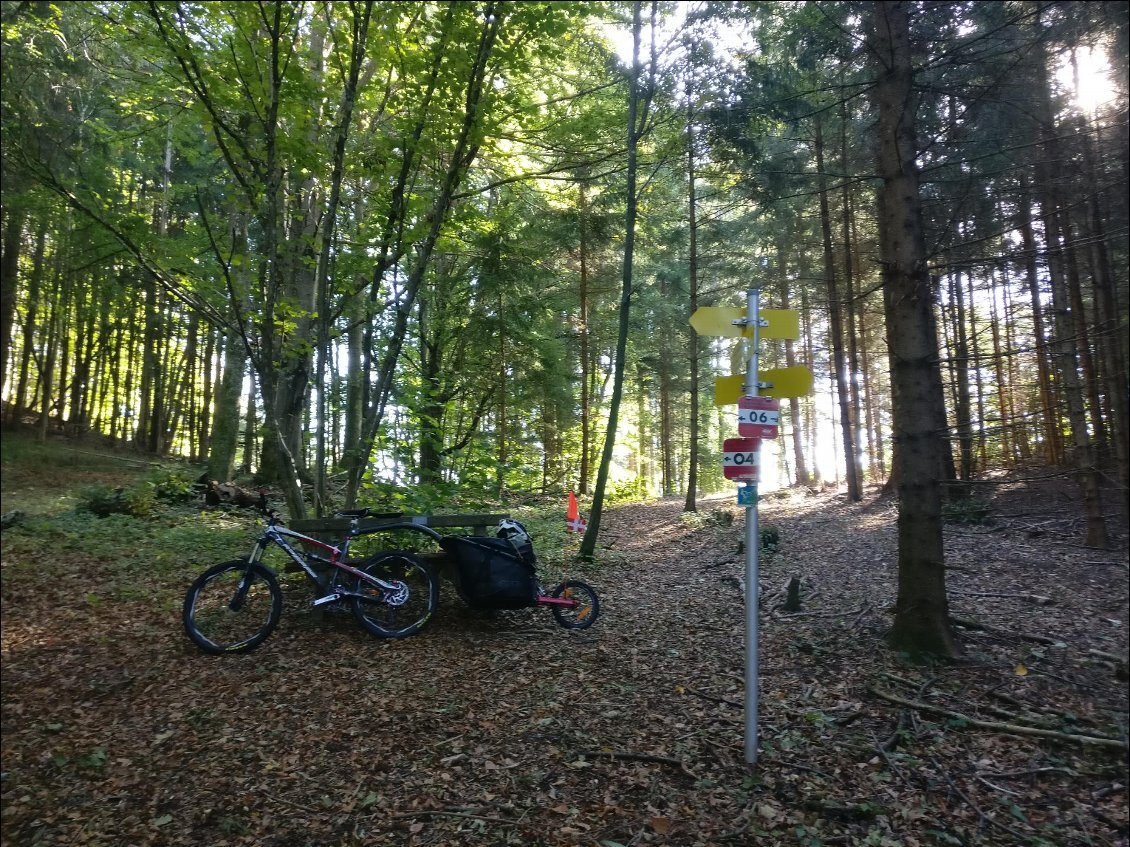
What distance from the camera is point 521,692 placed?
466 centimetres

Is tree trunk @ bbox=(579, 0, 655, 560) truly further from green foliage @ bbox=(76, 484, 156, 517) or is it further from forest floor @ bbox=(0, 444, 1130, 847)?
green foliage @ bbox=(76, 484, 156, 517)

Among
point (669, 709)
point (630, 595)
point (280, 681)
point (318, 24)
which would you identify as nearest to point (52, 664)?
point (280, 681)

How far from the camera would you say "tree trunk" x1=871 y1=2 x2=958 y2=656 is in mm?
4641

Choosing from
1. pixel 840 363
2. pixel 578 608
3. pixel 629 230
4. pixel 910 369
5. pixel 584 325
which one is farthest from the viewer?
pixel 584 325

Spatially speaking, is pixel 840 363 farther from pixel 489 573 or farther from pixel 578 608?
pixel 489 573

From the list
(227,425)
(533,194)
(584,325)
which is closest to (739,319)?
(533,194)

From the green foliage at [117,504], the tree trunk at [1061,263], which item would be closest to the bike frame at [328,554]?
the tree trunk at [1061,263]

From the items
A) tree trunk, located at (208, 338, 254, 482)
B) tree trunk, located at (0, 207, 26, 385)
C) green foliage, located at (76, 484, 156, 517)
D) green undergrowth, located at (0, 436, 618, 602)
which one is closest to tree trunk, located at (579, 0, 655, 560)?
green undergrowth, located at (0, 436, 618, 602)

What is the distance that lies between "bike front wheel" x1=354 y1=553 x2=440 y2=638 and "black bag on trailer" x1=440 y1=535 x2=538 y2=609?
0.37 metres

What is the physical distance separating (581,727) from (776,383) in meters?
2.58

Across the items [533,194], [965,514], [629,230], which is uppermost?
[533,194]

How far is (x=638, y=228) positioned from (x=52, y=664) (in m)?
12.9

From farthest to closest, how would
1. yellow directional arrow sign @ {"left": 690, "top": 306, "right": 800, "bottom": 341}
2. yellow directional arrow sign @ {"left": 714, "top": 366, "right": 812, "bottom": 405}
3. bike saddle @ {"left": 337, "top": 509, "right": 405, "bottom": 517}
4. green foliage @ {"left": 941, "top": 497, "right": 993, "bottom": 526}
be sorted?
green foliage @ {"left": 941, "top": 497, "right": 993, "bottom": 526} → bike saddle @ {"left": 337, "top": 509, "right": 405, "bottom": 517} → yellow directional arrow sign @ {"left": 690, "top": 306, "right": 800, "bottom": 341} → yellow directional arrow sign @ {"left": 714, "top": 366, "right": 812, "bottom": 405}

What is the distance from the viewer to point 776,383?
3.77m
